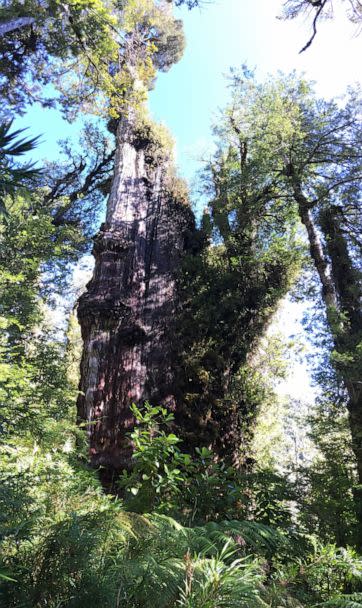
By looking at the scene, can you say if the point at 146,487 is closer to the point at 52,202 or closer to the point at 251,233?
the point at 251,233

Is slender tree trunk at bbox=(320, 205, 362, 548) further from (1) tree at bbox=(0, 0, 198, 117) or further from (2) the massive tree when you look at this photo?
(1) tree at bbox=(0, 0, 198, 117)

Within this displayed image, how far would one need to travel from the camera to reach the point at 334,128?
10.5 meters

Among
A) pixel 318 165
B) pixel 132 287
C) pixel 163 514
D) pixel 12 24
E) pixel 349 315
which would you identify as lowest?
pixel 163 514

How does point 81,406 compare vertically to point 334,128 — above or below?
below

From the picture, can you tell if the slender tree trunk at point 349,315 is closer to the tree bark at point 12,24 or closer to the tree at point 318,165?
the tree at point 318,165

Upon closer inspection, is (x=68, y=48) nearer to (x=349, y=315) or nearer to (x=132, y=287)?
(x=132, y=287)

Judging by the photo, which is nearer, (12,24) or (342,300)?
(12,24)

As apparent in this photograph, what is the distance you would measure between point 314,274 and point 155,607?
11189 mm

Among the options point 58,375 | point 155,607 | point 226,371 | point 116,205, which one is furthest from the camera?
point 58,375

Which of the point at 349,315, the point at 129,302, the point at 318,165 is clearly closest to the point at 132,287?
the point at 129,302

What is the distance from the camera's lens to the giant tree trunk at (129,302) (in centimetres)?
647

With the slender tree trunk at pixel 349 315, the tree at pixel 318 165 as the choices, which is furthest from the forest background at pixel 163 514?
the tree at pixel 318 165

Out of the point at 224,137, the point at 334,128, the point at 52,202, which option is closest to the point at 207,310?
the point at 334,128

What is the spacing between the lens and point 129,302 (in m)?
7.67
